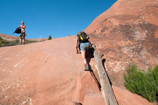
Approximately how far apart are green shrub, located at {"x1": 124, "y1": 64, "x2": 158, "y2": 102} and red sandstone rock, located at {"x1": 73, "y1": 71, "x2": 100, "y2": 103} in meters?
0.92

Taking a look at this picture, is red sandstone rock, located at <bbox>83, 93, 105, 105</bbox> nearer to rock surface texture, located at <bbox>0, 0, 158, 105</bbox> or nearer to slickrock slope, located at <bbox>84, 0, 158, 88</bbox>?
rock surface texture, located at <bbox>0, 0, 158, 105</bbox>

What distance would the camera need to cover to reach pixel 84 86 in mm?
2744

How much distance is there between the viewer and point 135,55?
11.6 ft

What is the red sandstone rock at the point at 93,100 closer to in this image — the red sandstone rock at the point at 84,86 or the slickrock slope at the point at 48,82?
the slickrock slope at the point at 48,82

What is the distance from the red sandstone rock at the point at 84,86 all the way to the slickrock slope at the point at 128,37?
661mm

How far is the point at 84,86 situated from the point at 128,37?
9.61 feet

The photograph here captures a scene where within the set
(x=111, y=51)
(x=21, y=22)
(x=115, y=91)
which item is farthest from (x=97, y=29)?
(x=21, y=22)

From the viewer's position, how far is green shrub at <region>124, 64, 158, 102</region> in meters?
2.29

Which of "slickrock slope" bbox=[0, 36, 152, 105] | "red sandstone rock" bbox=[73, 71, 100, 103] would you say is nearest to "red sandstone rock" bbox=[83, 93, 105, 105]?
"slickrock slope" bbox=[0, 36, 152, 105]

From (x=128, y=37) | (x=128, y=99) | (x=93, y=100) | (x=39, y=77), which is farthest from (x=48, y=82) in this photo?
(x=128, y=37)

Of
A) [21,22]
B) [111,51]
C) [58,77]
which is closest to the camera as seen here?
[58,77]

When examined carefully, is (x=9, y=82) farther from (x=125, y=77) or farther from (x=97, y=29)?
(x=97, y=29)

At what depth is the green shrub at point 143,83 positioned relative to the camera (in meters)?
2.29

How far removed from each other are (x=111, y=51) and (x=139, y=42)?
122 cm
